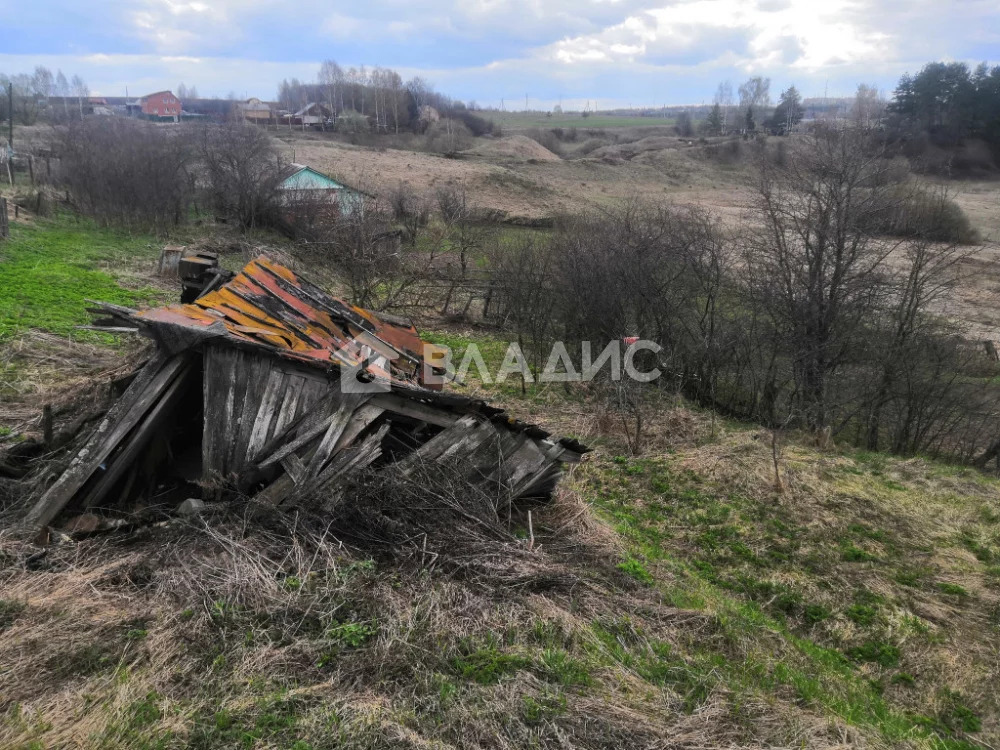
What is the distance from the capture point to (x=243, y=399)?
4949mm

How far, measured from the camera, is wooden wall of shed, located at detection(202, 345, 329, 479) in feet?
16.1

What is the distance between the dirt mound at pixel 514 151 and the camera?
51.5 m

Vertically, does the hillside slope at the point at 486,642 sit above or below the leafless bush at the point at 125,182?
below

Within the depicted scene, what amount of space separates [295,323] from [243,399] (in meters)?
1.41

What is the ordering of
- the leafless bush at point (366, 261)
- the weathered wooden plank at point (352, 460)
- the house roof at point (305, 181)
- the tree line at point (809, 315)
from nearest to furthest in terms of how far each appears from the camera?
the weathered wooden plank at point (352, 460)
the tree line at point (809, 315)
the leafless bush at point (366, 261)
the house roof at point (305, 181)

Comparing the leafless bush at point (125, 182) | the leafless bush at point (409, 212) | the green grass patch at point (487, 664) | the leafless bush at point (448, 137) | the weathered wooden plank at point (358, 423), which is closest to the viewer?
the green grass patch at point (487, 664)

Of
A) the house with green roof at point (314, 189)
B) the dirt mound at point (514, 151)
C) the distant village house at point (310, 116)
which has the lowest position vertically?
the house with green roof at point (314, 189)

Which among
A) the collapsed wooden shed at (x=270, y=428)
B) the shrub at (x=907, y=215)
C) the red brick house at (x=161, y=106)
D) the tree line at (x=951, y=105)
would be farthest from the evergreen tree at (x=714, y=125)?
the collapsed wooden shed at (x=270, y=428)

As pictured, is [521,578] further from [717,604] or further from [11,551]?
[11,551]

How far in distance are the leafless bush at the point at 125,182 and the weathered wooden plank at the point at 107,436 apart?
2053cm

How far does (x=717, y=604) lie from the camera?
506 cm

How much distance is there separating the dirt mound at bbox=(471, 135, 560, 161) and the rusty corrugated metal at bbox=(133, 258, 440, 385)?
46171mm

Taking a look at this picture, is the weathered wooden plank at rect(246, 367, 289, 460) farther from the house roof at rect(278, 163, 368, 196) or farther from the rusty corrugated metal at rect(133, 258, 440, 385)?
the house roof at rect(278, 163, 368, 196)

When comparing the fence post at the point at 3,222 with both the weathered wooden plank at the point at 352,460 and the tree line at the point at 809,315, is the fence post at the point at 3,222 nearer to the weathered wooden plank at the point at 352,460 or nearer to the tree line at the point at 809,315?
the tree line at the point at 809,315
